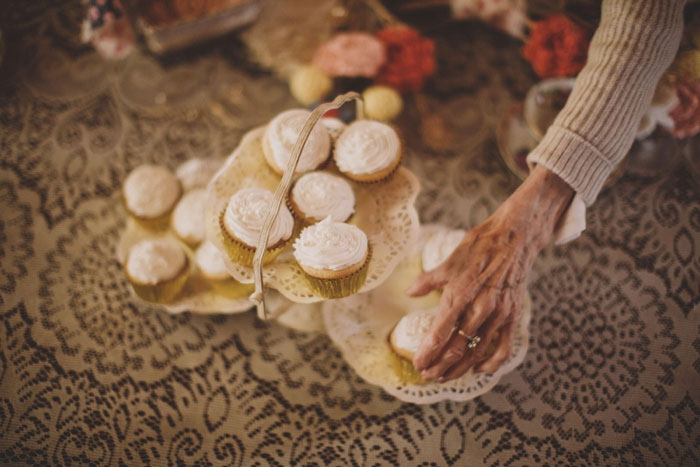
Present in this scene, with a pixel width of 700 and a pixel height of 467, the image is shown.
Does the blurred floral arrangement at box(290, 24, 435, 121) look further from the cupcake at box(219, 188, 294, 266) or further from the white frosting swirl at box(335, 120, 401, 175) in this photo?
the cupcake at box(219, 188, 294, 266)

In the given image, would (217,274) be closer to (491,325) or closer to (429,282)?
(429,282)

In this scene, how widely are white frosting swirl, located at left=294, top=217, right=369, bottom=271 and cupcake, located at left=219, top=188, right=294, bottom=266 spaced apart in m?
0.07

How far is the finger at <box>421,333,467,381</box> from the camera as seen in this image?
1204mm

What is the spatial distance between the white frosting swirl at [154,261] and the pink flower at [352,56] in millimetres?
906

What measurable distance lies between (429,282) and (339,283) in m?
0.25

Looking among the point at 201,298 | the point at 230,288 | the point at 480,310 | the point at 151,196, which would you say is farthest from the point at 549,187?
the point at 151,196

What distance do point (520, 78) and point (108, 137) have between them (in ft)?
6.13

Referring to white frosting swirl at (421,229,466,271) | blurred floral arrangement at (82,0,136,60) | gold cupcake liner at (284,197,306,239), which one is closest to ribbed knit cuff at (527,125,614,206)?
white frosting swirl at (421,229,466,271)

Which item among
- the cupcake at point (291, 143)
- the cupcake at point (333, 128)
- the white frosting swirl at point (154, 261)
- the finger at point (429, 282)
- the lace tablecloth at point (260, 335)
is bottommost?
the lace tablecloth at point (260, 335)

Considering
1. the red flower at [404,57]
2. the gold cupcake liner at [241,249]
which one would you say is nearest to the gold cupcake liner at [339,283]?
the gold cupcake liner at [241,249]

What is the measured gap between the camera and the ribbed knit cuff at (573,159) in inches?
50.4

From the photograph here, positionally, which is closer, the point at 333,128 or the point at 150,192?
the point at 333,128

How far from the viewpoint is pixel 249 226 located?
46.0 inches

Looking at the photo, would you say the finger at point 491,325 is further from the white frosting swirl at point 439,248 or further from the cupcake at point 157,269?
the cupcake at point 157,269
